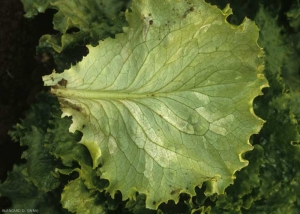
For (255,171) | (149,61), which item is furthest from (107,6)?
(255,171)

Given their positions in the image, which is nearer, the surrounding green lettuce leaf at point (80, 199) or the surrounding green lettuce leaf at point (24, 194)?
the surrounding green lettuce leaf at point (80, 199)

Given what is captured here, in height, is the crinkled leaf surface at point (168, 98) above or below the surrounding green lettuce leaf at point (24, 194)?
above

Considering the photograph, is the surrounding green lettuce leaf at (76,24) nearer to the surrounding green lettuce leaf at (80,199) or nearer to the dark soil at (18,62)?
the surrounding green lettuce leaf at (80,199)

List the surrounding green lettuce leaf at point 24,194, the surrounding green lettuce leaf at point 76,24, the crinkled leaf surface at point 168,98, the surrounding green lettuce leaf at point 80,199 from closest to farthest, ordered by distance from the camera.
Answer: the crinkled leaf surface at point 168,98 < the surrounding green lettuce leaf at point 80,199 < the surrounding green lettuce leaf at point 76,24 < the surrounding green lettuce leaf at point 24,194

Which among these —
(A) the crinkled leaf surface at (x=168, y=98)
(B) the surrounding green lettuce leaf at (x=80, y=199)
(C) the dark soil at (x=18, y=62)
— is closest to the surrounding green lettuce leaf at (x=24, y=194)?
(B) the surrounding green lettuce leaf at (x=80, y=199)

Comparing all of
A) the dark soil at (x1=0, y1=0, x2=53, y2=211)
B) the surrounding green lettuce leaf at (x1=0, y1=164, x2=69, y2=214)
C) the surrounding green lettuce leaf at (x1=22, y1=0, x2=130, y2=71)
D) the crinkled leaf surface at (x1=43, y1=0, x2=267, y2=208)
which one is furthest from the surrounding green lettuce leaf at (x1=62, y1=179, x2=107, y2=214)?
the dark soil at (x1=0, y1=0, x2=53, y2=211)

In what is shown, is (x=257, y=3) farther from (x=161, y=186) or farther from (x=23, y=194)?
(x=23, y=194)

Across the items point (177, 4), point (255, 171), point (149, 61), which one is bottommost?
point (255, 171)
